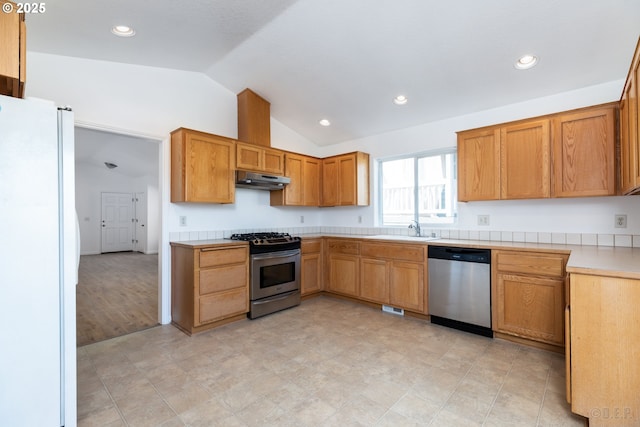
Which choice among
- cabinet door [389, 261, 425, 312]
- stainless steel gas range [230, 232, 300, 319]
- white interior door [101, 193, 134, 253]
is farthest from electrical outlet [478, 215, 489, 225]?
white interior door [101, 193, 134, 253]

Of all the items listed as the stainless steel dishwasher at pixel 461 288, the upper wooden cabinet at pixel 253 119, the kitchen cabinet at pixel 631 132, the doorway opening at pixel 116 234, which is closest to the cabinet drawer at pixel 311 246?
the upper wooden cabinet at pixel 253 119

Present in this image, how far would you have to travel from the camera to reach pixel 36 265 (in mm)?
1418

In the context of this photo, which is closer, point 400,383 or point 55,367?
point 55,367

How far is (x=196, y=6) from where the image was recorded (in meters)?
2.26

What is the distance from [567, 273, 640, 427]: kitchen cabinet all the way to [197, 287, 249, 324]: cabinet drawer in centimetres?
285

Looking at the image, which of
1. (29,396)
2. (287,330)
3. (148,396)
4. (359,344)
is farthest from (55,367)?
(359,344)

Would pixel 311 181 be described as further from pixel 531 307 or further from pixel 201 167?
pixel 531 307

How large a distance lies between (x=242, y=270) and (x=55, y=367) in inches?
75.6

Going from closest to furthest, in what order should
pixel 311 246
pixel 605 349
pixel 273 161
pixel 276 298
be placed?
pixel 605 349 < pixel 276 298 < pixel 273 161 < pixel 311 246

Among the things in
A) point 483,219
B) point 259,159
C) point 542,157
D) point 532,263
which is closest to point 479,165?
point 542,157

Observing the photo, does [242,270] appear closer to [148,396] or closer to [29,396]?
[148,396]

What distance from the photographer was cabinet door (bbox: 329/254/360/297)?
155 inches

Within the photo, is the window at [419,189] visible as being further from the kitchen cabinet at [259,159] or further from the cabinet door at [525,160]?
the kitchen cabinet at [259,159]

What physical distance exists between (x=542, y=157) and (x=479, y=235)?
41.6 inches
